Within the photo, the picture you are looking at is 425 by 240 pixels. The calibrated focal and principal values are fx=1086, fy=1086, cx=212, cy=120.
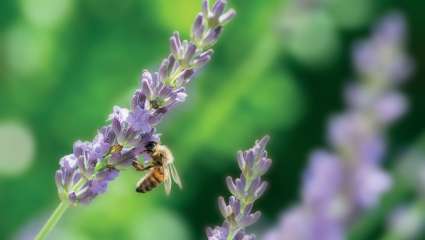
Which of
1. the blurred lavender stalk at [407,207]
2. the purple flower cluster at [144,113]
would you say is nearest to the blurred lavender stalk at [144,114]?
the purple flower cluster at [144,113]

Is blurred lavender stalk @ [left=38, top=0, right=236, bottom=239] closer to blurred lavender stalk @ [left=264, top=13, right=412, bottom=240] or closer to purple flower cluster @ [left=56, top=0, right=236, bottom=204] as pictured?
purple flower cluster @ [left=56, top=0, right=236, bottom=204]

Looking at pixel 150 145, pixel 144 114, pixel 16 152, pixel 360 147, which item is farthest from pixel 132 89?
pixel 144 114

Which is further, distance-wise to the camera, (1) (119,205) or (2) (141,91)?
(1) (119,205)

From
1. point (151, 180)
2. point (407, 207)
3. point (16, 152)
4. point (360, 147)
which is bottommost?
point (151, 180)

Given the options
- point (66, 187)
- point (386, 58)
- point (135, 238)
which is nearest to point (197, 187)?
point (135, 238)

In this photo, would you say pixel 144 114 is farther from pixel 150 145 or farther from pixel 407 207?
pixel 407 207

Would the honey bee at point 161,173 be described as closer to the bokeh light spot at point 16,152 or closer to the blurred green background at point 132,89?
the blurred green background at point 132,89

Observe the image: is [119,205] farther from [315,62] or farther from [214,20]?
[214,20]
